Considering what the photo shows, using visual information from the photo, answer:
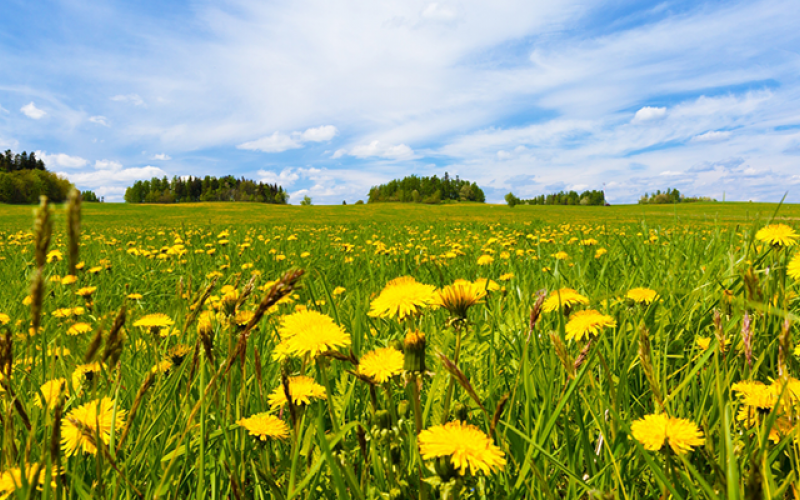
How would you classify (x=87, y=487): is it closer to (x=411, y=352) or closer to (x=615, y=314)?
(x=411, y=352)

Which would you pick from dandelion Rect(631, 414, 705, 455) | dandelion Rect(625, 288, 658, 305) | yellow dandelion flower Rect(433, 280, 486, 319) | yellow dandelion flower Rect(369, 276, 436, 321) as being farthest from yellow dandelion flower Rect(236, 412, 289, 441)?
dandelion Rect(625, 288, 658, 305)

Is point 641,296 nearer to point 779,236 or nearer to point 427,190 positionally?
point 779,236

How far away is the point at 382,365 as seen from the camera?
903 millimetres

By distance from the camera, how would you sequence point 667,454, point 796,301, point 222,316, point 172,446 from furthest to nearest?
point 796,301 < point 222,316 < point 172,446 < point 667,454

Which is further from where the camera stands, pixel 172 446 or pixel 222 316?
pixel 222 316

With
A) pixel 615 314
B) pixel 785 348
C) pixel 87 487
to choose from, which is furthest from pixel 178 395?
pixel 615 314

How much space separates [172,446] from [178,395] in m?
0.32

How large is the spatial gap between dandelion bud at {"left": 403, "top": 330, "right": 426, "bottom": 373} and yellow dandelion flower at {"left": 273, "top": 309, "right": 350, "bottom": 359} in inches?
6.1

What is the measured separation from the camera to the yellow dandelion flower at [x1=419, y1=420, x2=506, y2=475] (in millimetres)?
720

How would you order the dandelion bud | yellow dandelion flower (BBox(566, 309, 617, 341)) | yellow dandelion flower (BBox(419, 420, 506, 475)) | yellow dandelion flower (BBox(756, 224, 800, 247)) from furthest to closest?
A: yellow dandelion flower (BBox(756, 224, 800, 247)), yellow dandelion flower (BBox(566, 309, 617, 341)), the dandelion bud, yellow dandelion flower (BBox(419, 420, 506, 475))

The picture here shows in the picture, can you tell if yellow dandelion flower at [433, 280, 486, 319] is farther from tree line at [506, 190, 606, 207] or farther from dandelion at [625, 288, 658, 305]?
tree line at [506, 190, 606, 207]

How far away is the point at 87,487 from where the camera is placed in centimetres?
101

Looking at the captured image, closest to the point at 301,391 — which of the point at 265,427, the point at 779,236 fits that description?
the point at 265,427

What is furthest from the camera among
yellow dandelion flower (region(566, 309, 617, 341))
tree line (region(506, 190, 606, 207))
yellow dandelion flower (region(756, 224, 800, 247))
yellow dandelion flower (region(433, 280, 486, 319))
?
tree line (region(506, 190, 606, 207))
